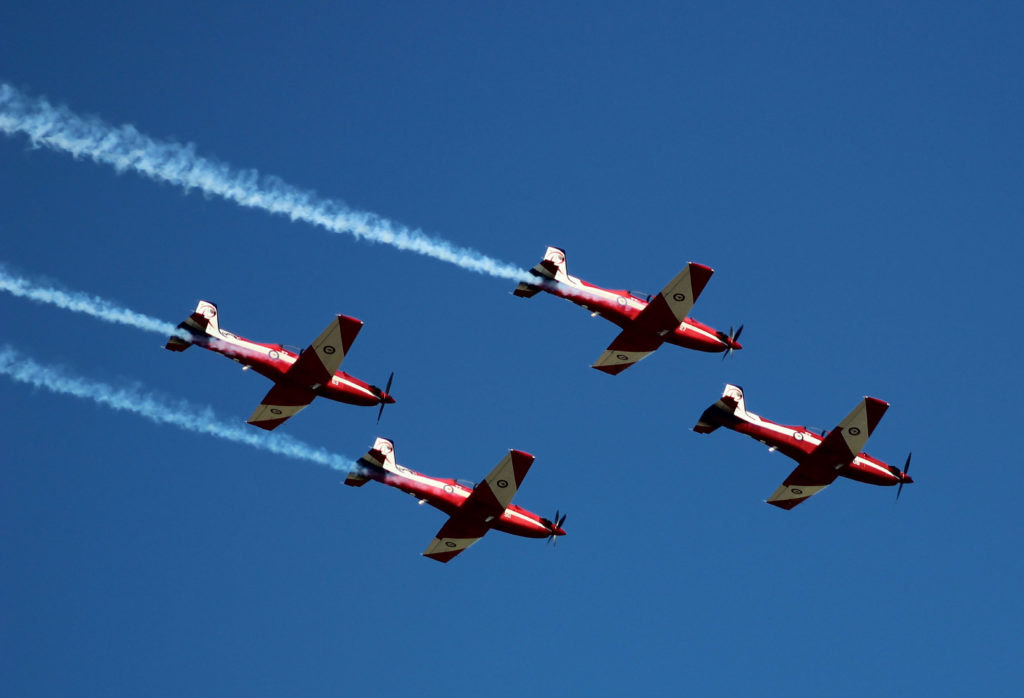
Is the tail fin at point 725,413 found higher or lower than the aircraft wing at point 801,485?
higher

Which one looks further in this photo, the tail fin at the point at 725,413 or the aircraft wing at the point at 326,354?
the tail fin at the point at 725,413

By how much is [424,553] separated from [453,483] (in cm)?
346

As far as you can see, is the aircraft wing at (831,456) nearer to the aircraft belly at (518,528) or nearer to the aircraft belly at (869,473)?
the aircraft belly at (869,473)

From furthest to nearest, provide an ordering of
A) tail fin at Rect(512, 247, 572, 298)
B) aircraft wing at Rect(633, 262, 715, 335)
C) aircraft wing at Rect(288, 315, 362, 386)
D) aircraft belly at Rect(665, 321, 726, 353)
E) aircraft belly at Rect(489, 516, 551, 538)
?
aircraft belly at Rect(665, 321, 726, 353) → tail fin at Rect(512, 247, 572, 298) → aircraft belly at Rect(489, 516, 551, 538) → aircraft wing at Rect(633, 262, 715, 335) → aircraft wing at Rect(288, 315, 362, 386)

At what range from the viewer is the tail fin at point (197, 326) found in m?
81.9

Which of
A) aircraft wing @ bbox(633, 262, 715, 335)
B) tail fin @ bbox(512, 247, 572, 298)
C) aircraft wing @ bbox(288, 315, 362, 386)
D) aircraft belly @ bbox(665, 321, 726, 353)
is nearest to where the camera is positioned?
aircraft wing @ bbox(288, 315, 362, 386)

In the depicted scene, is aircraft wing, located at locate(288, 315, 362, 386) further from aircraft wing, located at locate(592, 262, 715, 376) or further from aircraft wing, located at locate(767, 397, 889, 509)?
aircraft wing, located at locate(767, 397, 889, 509)

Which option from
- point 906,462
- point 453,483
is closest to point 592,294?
point 453,483

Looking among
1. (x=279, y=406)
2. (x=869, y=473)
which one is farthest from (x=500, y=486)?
(x=869, y=473)

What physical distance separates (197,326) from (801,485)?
90.1 ft

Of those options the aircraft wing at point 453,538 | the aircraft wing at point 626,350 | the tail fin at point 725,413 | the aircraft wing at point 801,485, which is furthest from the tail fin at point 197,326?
the aircraft wing at point 801,485

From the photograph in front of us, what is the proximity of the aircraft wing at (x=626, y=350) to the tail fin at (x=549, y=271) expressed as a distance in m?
3.66

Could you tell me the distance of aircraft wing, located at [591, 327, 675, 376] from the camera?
3410 inches

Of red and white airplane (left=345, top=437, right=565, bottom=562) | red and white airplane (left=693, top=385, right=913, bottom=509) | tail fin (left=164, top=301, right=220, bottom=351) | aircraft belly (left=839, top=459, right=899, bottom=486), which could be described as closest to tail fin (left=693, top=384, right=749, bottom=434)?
red and white airplane (left=693, top=385, right=913, bottom=509)
